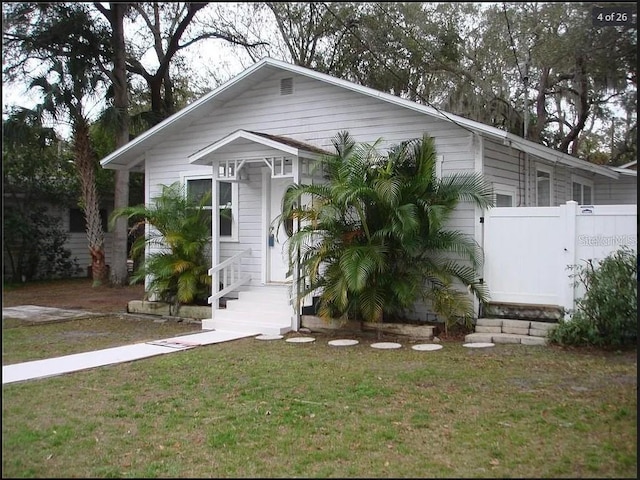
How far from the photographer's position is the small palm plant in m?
11.0

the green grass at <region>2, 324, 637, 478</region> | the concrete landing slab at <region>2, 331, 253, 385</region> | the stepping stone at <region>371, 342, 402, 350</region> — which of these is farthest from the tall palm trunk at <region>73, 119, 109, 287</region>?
the stepping stone at <region>371, 342, 402, 350</region>

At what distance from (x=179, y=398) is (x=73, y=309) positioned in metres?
7.77

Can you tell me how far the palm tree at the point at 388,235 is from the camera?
858 cm

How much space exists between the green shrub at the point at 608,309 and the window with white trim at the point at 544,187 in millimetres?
4049

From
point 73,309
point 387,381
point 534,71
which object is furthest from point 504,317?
point 534,71

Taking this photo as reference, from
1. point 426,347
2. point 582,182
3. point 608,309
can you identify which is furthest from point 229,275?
point 582,182

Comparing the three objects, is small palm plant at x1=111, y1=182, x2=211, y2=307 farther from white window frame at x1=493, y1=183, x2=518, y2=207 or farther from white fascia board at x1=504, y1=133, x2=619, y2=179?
white fascia board at x1=504, y1=133, x2=619, y2=179

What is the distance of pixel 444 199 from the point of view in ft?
29.8

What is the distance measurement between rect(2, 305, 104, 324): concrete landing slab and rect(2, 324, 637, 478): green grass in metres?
4.63

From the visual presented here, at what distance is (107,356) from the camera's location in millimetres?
7711

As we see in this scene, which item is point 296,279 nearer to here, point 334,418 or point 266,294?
point 266,294

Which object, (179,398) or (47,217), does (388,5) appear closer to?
(47,217)

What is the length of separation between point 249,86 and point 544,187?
6.07 m

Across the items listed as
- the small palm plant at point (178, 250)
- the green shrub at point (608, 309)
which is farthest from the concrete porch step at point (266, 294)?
the green shrub at point (608, 309)
